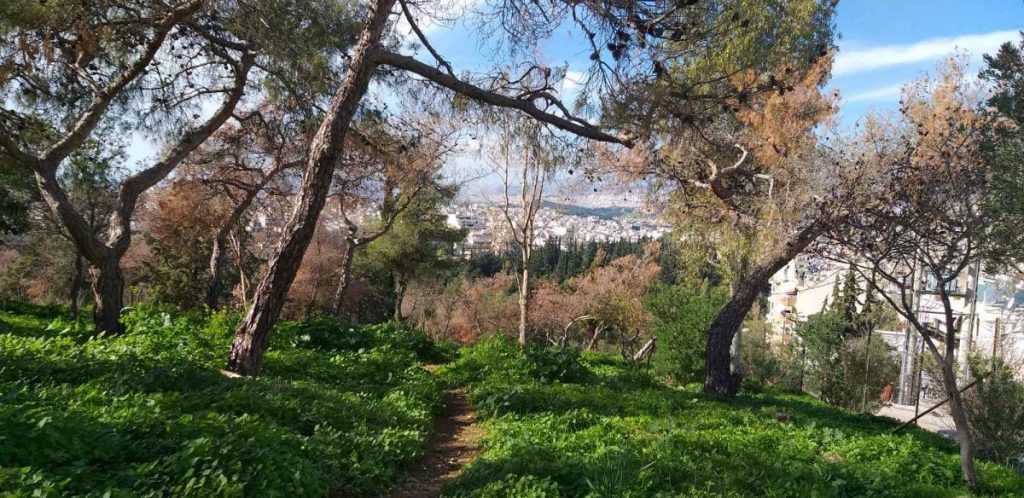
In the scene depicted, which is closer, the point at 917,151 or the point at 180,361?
the point at 180,361

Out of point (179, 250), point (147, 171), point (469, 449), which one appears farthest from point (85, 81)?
point (179, 250)

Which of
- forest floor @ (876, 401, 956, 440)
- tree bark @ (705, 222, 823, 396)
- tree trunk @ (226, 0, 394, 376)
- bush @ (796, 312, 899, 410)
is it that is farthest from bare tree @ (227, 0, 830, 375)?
bush @ (796, 312, 899, 410)

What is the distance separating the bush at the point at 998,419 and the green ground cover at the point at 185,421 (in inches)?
277

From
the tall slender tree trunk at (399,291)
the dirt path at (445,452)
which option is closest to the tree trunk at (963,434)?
the dirt path at (445,452)

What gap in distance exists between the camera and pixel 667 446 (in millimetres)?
5027

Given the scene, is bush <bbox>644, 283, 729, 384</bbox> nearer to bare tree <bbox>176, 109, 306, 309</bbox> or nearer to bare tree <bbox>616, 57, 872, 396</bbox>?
bare tree <bbox>616, 57, 872, 396</bbox>

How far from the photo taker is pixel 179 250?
61.2 feet

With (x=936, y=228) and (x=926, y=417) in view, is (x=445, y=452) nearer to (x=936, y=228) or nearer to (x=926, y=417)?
(x=936, y=228)

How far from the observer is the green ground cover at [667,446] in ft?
13.3

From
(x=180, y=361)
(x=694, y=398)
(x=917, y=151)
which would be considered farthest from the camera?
(x=694, y=398)

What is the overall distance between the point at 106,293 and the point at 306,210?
11.2ft

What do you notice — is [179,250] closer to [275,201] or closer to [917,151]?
[275,201]

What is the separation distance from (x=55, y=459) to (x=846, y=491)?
4740mm

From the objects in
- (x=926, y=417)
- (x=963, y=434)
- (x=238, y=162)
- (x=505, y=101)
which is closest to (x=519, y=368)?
(x=505, y=101)
